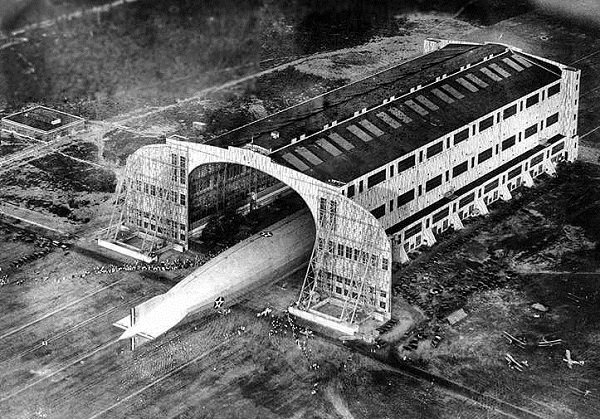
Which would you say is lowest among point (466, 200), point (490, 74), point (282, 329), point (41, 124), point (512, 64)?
point (282, 329)

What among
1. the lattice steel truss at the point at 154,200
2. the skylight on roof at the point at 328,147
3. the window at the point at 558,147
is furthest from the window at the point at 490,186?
the lattice steel truss at the point at 154,200

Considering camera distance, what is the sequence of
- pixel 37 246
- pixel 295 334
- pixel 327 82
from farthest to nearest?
1. pixel 327 82
2. pixel 37 246
3. pixel 295 334

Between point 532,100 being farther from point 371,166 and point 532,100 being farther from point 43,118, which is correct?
point 43,118

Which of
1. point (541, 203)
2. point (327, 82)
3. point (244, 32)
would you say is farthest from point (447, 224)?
point (327, 82)

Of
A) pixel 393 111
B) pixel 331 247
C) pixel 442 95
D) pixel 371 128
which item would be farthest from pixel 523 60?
pixel 331 247

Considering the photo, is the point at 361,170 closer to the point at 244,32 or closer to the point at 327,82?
the point at 244,32
